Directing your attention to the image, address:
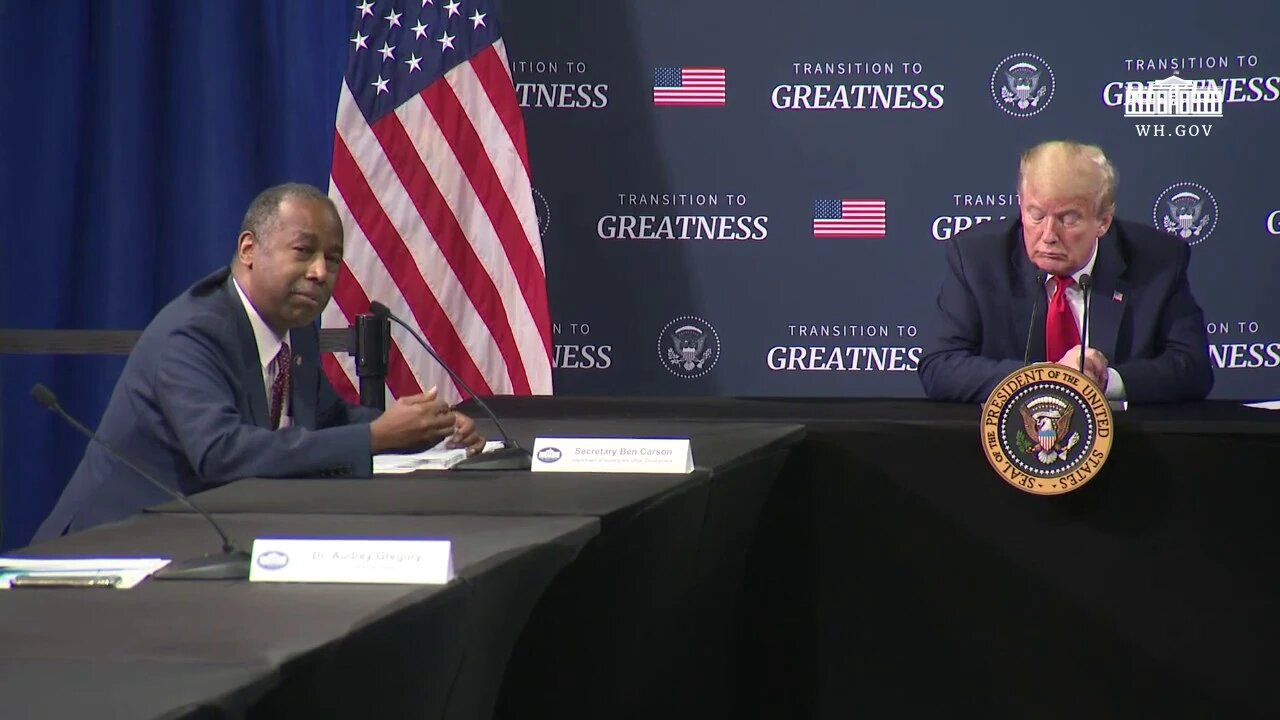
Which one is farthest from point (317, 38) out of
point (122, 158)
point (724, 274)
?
point (724, 274)

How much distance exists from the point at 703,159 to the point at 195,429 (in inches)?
116

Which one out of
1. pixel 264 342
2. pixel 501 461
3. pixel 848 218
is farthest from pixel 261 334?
pixel 848 218

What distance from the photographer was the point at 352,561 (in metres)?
1.47

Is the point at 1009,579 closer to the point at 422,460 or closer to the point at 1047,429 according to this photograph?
the point at 1047,429

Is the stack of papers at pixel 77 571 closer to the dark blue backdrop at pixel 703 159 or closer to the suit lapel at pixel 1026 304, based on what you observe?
the suit lapel at pixel 1026 304

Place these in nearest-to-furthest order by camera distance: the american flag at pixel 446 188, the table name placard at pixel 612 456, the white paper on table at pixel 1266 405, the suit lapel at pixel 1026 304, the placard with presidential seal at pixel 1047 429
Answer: the table name placard at pixel 612 456 → the placard with presidential seal at pixel 1047 429 → the white paper on table at pixel 1266 405 → the suit lapel at pixel 1026 304 → the american flag at pixel 446 188

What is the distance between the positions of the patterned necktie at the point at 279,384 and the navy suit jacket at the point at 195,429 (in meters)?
0.10

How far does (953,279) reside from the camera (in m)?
3.68

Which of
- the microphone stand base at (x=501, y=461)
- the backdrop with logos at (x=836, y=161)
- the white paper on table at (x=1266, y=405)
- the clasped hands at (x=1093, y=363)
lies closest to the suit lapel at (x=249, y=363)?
the microphone stand base at (x=501, y=461)

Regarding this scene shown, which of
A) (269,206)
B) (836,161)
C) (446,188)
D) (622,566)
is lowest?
(622,566)

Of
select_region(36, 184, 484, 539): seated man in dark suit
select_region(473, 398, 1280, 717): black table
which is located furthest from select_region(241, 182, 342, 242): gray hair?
select_region(473, 398, 1280, 717): black table

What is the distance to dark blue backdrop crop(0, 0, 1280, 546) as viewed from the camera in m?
5.05

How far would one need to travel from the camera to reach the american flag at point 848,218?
5305 millimetres

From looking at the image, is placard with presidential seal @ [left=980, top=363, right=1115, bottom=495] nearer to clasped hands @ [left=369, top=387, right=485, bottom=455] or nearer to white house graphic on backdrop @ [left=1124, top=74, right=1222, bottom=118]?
clasped hands @ [left=369, top=387, right=485, bottom=455]
